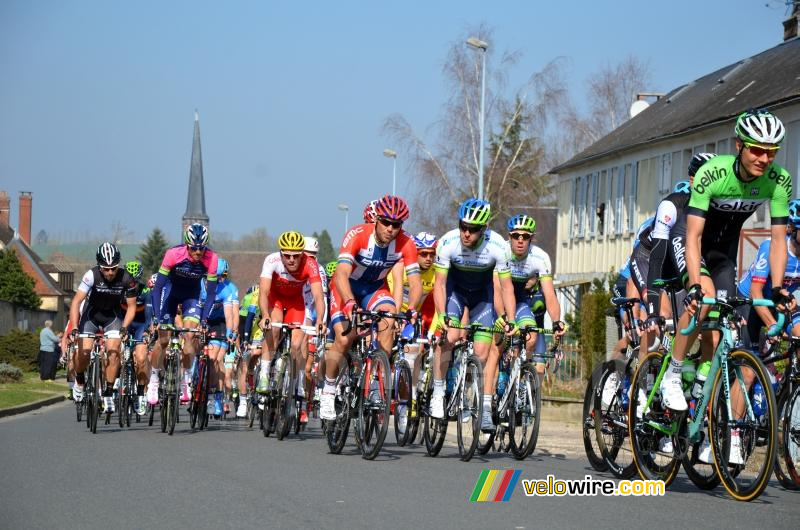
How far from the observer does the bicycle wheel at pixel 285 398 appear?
565 inches

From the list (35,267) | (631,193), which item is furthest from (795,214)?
(35,267)

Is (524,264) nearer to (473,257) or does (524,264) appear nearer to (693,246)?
(473,257)

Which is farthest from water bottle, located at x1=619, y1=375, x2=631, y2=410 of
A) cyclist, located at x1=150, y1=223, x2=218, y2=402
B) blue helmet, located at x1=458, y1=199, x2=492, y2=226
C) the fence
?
the fence

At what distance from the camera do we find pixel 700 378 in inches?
359

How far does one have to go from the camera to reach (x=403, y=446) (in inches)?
528

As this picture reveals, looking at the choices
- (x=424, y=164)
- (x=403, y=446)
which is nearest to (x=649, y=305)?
(x=403, y=446)

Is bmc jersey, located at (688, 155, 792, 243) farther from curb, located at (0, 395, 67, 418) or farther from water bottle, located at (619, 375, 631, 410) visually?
curb, located at (0, 395, 67, 418)

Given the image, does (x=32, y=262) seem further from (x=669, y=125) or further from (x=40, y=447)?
(x=40, y=447)

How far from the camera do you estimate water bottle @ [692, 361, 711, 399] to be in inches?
356

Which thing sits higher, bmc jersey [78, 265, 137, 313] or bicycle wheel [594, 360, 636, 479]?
bmc jersey [78, 265, 137, 313]

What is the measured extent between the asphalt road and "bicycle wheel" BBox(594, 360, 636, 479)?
0.21 metres

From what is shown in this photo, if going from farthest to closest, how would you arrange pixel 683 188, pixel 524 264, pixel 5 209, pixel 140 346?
1. pixel 5 209
2. pixel 140 346
3. pixel 524 264
4. pixel 683 188

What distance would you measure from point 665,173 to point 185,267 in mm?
29571

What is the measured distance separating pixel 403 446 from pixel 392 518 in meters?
5.12
